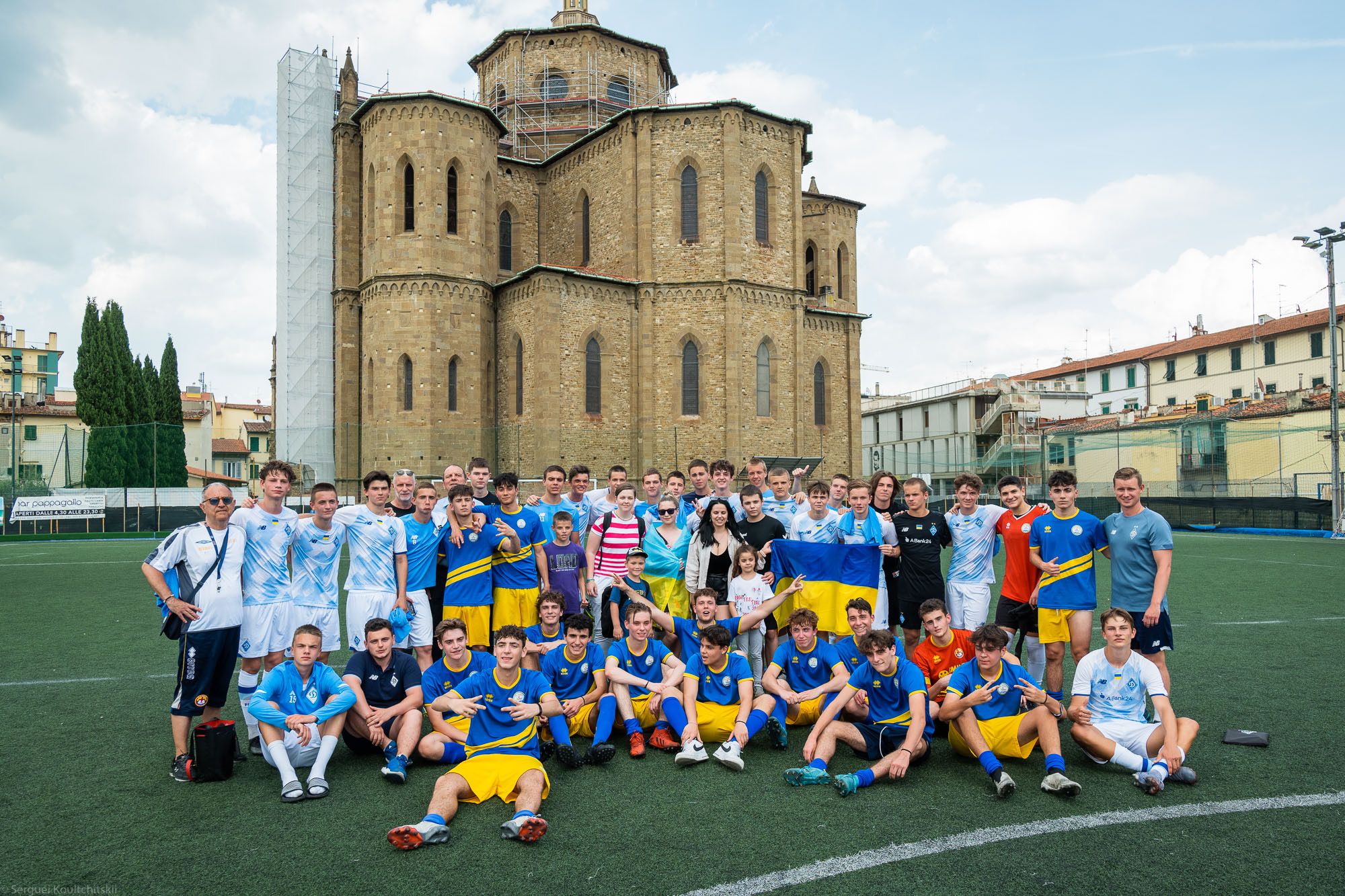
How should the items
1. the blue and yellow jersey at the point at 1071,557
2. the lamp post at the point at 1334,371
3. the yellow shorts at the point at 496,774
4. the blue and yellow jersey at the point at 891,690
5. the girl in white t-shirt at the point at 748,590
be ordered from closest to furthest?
the yellow shorts at the point at 496,774
the blue and yellow jersey at the point at 891,690
the blue and yellow jersey at the point at 1071,557
the girl in white t-shirt at the point at 748,590
the lamp post at the point at 1334,371

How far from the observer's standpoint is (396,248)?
1147 inches

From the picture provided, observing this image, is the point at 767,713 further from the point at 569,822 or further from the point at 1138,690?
the point at 1138,690

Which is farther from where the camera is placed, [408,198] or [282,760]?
[408,198]

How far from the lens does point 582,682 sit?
6066 millimetres

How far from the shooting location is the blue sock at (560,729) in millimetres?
5512

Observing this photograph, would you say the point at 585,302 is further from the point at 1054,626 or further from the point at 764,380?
the point at 1054,626

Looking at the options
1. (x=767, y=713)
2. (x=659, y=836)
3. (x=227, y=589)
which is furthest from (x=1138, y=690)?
(x=227, y=589)

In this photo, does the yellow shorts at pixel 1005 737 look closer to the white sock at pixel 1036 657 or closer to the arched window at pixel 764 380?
the white sock at pixel 1036 657

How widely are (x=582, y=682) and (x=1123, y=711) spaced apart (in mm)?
3698

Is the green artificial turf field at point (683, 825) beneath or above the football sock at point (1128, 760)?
beneath

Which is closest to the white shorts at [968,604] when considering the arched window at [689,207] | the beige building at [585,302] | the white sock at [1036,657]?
the white sock at [1036,657]

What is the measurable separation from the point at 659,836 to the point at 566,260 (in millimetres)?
30750

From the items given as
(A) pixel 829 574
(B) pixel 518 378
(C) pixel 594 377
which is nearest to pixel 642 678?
(A) pixel 829 574

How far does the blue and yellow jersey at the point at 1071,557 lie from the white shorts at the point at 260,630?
18.8 feet
